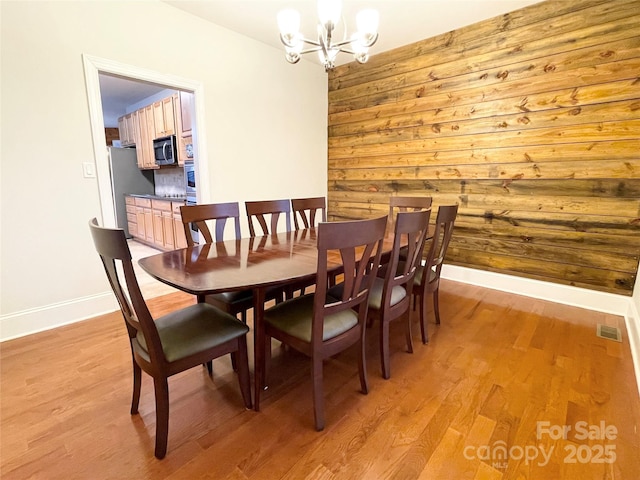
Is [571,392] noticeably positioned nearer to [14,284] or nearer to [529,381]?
[529,381]

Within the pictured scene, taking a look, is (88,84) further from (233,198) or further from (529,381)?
(529,381)

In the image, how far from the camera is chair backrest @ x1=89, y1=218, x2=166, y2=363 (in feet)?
3.54

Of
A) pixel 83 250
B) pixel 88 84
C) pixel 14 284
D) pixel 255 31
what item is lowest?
pixel 14 284

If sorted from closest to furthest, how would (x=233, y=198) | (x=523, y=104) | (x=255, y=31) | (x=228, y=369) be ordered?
(x=228, y=369)
(x=523, y=104)
(x=255, y=31)
(x=233, y=198)

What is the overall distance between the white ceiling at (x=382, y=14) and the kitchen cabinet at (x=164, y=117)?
145 cm

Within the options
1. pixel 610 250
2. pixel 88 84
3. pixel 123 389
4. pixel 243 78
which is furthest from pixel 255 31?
pixel 610 250

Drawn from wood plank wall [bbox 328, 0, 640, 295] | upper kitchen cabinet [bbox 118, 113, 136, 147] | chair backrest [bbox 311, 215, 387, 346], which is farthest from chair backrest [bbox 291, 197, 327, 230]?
upper kitchen cabinet [bbox 118, 113, 136, 147]

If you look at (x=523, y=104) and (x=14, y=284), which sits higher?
(x=523, y=104)

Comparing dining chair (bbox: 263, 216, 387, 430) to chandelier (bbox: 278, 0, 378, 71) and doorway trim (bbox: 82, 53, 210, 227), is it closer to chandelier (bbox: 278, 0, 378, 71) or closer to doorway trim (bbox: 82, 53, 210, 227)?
chandelier (bbox: 278, 0, 378, 71)

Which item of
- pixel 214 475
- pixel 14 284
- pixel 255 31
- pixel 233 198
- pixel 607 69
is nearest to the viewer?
pixel 214 475

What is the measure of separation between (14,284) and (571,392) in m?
3.67

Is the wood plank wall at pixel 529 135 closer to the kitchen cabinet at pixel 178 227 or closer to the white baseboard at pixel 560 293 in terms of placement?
the white baseboard at pixel 560 293

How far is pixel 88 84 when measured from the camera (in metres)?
2.37

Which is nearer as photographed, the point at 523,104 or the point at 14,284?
the point at 14,284
